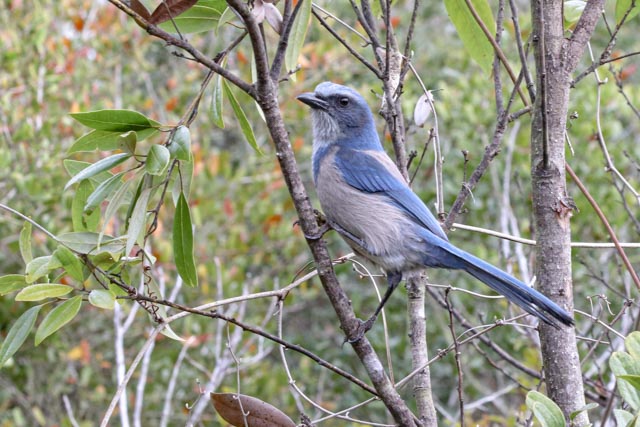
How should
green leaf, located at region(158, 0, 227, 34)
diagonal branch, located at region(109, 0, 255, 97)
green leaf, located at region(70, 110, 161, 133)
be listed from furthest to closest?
green leaf, located at region(158, 0, 227, 34) < green leaf, located at region(70, 110, 161, 133) < diagonal branch, located at region(109, 0, 255, 97)

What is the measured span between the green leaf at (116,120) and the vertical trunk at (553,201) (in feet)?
4.00

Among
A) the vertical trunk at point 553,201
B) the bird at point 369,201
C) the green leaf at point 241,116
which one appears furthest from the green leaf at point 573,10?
the green leaf at point 241,116

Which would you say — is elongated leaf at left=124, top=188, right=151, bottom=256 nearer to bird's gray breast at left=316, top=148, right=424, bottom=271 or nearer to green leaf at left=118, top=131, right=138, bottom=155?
green leaf at left=118, top=131, right=138, bottom=155

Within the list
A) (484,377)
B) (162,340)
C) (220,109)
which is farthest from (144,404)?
(220,109)

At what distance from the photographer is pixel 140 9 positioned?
2.26 metres

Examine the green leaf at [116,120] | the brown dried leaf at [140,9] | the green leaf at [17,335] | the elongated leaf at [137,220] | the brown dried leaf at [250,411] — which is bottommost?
the brown dried leaf at [250,411]

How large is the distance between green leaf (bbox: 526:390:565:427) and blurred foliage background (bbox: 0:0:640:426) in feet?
10.9

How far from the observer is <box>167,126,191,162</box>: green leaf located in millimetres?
2355

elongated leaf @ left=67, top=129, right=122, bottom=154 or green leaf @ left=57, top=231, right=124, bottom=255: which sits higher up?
elongated leaf @ left=67, top=129, right=122, bottom=154

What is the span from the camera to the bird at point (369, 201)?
3.35m

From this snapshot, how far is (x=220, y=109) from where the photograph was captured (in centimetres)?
286

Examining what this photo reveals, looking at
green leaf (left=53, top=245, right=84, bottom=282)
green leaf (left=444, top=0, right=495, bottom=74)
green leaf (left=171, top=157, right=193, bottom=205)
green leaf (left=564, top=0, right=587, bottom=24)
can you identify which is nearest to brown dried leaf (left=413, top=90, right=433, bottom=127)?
green leaf (left=444, top=0, right=495, bottom=74)

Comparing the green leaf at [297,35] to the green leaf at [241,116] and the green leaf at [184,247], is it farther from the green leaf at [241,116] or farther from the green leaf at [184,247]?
the green leaf at [184,247]

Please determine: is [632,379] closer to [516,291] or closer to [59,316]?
[516,291]
